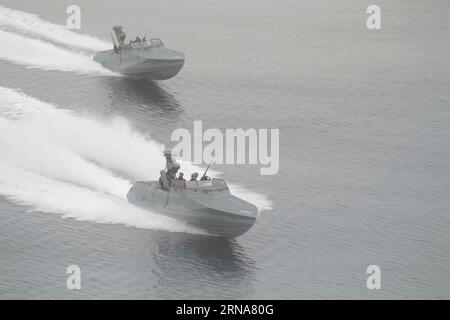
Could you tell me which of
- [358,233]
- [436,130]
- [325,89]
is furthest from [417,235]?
[325,89]

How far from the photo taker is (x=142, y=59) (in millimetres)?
149125

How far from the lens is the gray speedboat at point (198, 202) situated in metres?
103

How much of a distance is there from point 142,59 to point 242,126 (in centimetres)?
1963

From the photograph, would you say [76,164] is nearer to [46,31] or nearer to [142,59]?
[142,59]

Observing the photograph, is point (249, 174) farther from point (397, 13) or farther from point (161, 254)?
point (397, 13)

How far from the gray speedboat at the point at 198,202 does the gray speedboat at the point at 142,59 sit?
41203 mm

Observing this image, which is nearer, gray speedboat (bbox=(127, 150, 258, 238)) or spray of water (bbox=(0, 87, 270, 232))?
gray speedboat (bbox=(127, 150, 258, 238))

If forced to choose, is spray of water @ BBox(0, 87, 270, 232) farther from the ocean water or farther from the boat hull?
the boat hull

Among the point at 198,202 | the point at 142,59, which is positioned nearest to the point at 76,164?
the point at 198,202
